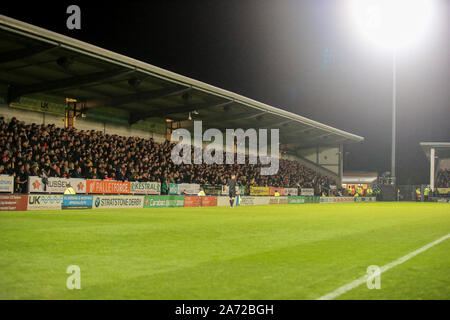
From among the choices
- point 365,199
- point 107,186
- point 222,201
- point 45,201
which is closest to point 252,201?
point 222,201

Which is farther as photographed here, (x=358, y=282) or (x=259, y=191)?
(x=259, y=191)

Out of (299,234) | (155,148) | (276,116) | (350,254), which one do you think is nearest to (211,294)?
(350,254)

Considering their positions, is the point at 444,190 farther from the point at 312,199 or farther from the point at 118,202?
the point at 118,202

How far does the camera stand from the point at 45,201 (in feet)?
70.1

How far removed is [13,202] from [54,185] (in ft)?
11.9

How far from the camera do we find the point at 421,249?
865 centimetres

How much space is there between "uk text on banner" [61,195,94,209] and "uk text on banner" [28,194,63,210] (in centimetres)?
33

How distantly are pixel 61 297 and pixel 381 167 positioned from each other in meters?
79.9

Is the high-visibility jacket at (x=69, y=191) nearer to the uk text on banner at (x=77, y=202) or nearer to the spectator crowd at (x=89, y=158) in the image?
the uk text on banner at (x=77, y=202)

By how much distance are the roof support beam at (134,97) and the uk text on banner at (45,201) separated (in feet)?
36.3

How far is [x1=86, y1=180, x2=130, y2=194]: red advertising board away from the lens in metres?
25.5

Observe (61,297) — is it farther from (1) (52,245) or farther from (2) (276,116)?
(2) (276,116)

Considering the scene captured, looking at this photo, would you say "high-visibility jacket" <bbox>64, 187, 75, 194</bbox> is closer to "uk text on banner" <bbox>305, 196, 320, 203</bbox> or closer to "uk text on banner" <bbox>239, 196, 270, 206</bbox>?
"uk text on banner" <bbox>239, 196, 270, 206</bbox>

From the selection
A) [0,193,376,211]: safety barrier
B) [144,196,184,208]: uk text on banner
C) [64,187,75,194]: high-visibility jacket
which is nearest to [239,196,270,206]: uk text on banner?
[0,193,376,211]: safety barrier
